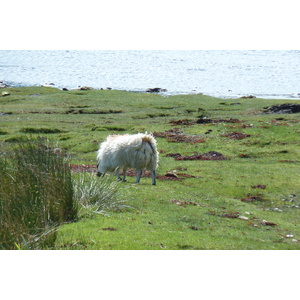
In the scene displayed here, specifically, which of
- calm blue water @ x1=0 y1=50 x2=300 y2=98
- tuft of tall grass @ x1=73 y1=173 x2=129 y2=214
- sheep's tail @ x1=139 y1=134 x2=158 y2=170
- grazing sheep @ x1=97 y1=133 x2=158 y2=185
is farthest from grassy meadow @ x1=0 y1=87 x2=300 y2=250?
calm blue water @ x1=0 y1=50 x2=300 y2=98

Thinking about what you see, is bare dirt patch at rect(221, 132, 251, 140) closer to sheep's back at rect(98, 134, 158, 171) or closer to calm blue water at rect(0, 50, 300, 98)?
sheep's back at rect(98, 134, 158, 171)

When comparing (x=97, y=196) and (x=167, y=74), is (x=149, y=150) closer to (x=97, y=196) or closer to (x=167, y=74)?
(x=97, y=196)

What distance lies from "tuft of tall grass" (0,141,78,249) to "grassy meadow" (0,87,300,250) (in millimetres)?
474

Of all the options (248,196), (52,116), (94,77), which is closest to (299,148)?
(248,196)

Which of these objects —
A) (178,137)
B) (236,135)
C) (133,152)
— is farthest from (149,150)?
(236,135)

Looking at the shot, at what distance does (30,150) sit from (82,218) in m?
2.55

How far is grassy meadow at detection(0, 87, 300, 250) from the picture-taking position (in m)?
12.6

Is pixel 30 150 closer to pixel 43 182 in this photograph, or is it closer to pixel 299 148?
pixel 43 182

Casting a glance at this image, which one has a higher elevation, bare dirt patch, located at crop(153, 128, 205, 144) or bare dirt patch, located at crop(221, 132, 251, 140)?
bare dirt patch, located at crop(221, 132, 251, 140)

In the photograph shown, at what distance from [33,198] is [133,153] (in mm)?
9692

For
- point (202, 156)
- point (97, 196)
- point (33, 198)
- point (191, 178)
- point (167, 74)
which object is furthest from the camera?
point (167, 74)

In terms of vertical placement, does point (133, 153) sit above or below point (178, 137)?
above

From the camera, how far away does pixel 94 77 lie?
407 feet

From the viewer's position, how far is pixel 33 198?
1164 centimetres
